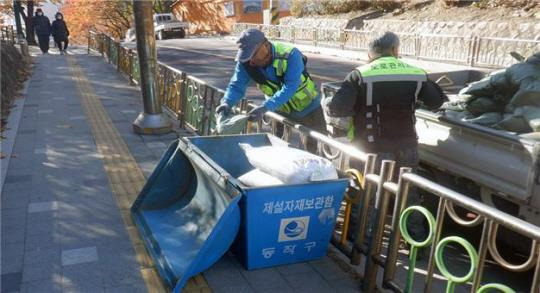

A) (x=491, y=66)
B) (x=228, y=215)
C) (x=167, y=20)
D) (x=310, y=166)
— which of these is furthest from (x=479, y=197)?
(x=167, y=20)

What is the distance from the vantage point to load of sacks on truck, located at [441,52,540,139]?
4.05 m

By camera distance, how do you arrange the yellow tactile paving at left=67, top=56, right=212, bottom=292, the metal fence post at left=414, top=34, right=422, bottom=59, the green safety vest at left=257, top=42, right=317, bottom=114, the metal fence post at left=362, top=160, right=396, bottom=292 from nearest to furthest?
the metal fence post at left=362, top=160, right=396, bottom=292
the yellow tactile paving at left=67, top=56, right=212, bottom=292
the green safety vest at left=257, top=42, right=317, bottom=114
the metal fence post at left=414, top=34, right=422, bottom=59

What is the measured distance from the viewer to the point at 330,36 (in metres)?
22.5

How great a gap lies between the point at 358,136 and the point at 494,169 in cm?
105

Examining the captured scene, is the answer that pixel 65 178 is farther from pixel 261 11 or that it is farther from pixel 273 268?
pixel 261 11

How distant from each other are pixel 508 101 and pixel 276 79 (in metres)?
2.11

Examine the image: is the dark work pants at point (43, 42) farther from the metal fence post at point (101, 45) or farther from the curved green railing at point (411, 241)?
the curved green railing at point (411, 241)

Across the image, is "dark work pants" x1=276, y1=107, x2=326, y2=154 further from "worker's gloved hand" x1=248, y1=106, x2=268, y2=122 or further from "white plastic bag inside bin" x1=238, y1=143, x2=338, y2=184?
"white plastic bag inside bin" x1=238, y1=143, x2=338, y2=184

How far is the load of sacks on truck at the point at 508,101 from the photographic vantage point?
4.05m

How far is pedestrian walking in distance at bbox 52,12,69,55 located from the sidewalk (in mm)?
12677

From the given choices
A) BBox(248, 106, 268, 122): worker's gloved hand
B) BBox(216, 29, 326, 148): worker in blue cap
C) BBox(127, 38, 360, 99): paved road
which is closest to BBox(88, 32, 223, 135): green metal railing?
BBox(216, 29, 326, 148): worker in blue cap

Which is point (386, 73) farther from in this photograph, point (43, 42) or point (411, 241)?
point (43, 42)

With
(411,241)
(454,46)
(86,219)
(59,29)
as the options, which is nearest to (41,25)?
(59,29)

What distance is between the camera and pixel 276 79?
442cm
